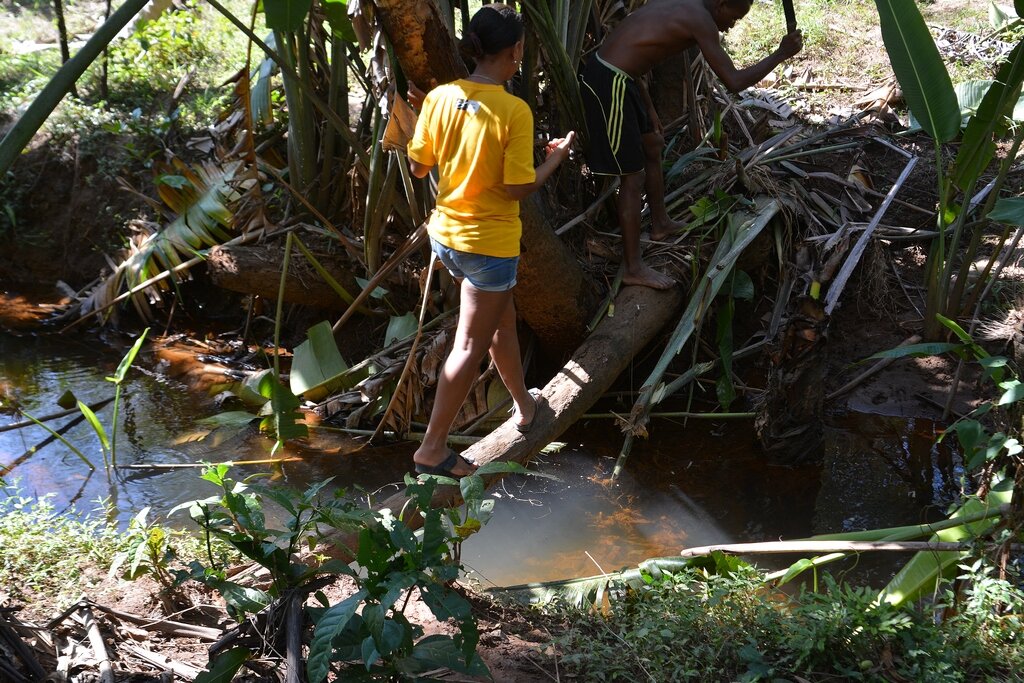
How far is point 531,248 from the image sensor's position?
3748 millimetres

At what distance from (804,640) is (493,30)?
2.05 meters

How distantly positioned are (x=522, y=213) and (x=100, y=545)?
2050 millimetres

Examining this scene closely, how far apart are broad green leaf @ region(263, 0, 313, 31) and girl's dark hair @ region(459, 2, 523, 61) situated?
46.9 inches

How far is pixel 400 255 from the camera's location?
4363 millimetres

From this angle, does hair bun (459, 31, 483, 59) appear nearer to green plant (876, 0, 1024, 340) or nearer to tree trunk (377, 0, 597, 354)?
tree trunk (377, 0, 597, 354)

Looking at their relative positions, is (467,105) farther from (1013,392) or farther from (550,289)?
(1013,392)

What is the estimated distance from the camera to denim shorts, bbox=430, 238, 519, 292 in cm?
296

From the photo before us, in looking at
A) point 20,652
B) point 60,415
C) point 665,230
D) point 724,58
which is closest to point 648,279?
point 665,230

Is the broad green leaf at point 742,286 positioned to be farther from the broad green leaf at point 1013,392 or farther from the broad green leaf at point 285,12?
the broad green leaf at point 285,12

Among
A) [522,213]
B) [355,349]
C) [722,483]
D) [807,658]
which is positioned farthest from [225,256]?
[807,658]

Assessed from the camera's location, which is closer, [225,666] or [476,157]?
[225,666]

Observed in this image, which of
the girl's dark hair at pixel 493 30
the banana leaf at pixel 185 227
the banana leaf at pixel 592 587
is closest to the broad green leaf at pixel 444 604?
the banana leaf at pixel 592 587

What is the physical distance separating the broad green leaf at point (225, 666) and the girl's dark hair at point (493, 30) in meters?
1.94

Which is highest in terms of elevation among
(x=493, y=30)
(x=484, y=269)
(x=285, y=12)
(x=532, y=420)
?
(x=285, y=12)
